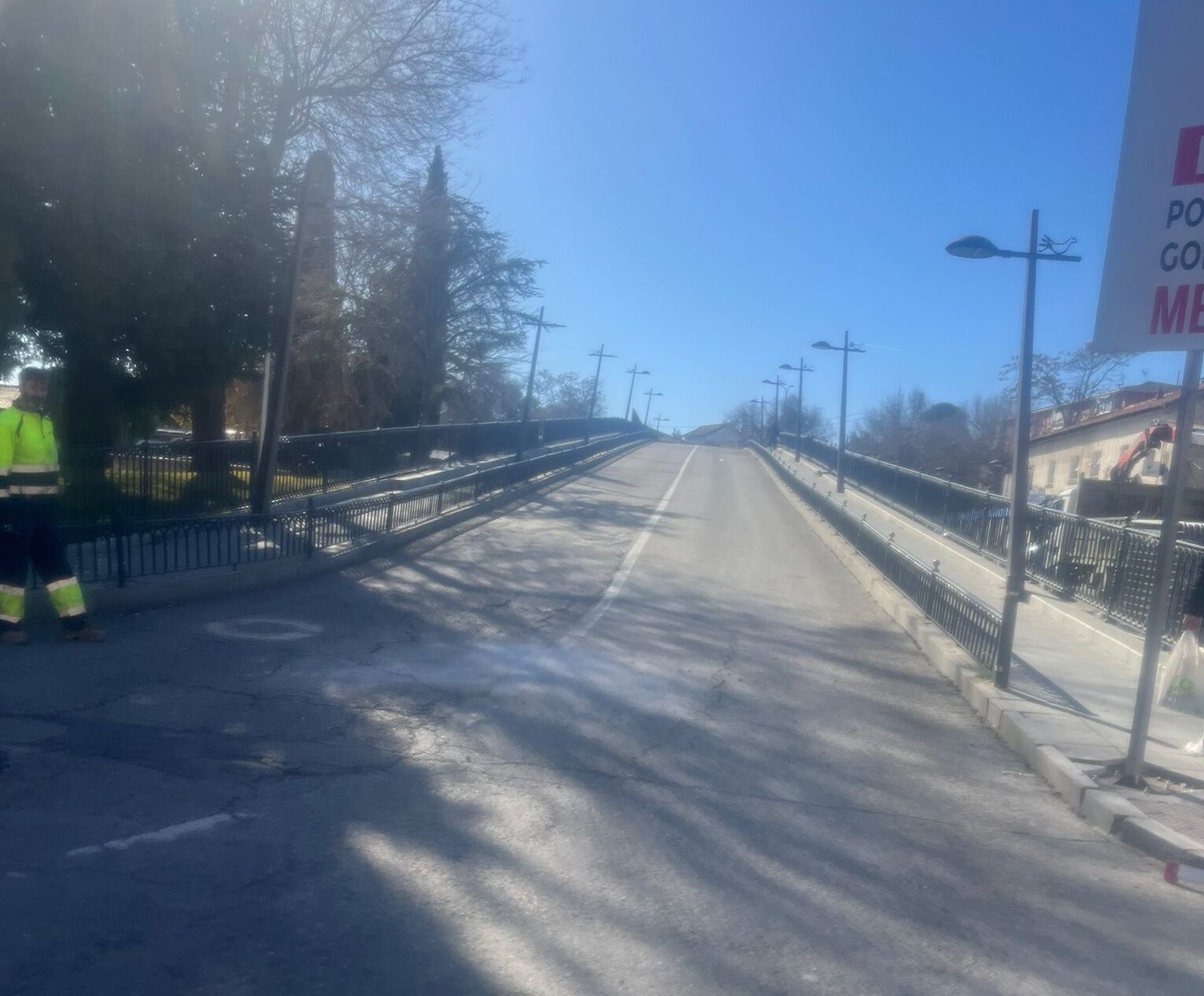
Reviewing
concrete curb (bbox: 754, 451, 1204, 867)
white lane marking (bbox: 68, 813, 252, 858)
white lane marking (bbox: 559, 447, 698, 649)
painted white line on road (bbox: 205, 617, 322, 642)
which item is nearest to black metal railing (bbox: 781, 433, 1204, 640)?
concrete curb (bbox: 754, 451, 1204, 867)

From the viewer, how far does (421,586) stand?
1419cm

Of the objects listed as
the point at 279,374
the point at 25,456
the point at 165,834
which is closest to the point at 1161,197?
the point at 165,834

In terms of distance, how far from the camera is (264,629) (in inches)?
428

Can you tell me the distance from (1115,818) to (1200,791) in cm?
111

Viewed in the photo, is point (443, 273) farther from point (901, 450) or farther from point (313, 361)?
point (901, 450)

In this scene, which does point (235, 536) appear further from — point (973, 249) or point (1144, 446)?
point (1144, 446)

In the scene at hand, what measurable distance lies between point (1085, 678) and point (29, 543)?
992 centimetres

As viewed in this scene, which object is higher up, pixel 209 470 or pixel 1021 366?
pixel 1021 366

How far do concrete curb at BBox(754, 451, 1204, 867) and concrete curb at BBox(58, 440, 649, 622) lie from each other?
7499mm

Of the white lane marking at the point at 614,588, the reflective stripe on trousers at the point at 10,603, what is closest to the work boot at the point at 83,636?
the reflective stripe on trousers at the point at 10,603

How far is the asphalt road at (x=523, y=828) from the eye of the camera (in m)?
4.61

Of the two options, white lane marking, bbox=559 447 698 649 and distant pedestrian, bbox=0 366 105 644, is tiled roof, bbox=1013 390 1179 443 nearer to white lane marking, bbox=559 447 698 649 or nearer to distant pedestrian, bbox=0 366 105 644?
white lane marking, bbox=559 447 698 649

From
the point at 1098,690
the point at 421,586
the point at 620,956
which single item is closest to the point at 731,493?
the point at 421,586

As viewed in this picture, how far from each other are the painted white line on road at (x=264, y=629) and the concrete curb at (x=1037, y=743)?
632cm
